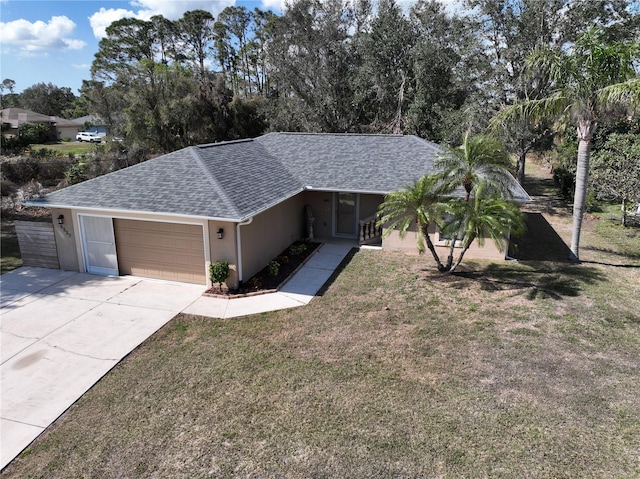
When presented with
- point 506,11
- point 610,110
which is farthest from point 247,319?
point 506,11

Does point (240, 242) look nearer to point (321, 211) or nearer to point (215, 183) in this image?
point (215, 183)

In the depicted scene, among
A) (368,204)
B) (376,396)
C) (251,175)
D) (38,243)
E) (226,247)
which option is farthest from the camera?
(368,204)

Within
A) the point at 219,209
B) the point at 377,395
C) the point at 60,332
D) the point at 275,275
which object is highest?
the point at 219,209

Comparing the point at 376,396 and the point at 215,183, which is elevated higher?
the point at 215,183

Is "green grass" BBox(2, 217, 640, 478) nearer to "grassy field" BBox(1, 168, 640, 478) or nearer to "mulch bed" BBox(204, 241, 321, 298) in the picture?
"grassy field" BBox(1, 168, 640, 478)

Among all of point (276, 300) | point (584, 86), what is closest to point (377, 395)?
point (276, 300)

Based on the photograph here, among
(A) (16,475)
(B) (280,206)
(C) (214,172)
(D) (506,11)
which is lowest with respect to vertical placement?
(A) (16,475)

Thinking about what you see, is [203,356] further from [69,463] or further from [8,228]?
[8,228]
